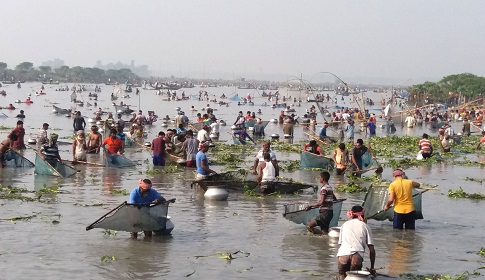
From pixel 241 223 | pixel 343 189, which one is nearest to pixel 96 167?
pixel 343 189

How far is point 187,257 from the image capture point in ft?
39.9

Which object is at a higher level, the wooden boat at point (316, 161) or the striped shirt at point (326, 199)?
the striped shirt at point (326, 199)

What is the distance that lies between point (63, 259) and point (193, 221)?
3693 millimetres

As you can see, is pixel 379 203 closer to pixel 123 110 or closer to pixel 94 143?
pixel 94 143

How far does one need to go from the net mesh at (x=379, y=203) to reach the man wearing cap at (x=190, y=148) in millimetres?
7510

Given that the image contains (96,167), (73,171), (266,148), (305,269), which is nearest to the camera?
(305,269)

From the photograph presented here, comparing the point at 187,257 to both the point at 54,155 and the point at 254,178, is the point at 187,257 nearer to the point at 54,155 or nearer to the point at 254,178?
the point at 254,178

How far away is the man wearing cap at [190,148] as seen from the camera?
2180 cm

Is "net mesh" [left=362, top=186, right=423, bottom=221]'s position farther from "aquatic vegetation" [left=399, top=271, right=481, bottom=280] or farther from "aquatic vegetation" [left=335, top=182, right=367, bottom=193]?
"aquatic vegetation" [left=335, top=182, right=367, bottom=193]

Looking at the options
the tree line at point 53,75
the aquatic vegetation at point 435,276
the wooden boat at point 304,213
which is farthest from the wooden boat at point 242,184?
the tree line at point 53,75

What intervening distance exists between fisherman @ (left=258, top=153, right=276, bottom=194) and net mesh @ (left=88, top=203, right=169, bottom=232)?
4803 mm

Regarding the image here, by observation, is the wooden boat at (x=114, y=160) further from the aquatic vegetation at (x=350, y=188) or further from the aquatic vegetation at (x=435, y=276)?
the aquatic vegetation at (x=435, y=276)

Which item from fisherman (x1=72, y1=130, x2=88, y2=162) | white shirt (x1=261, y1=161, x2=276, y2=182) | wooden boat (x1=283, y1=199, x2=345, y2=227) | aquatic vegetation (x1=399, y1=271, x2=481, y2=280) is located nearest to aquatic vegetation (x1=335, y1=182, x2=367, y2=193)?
white shirt (x1=261, y1=161, x2=276, y2=182)

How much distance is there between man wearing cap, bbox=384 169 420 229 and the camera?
13.9 metres
